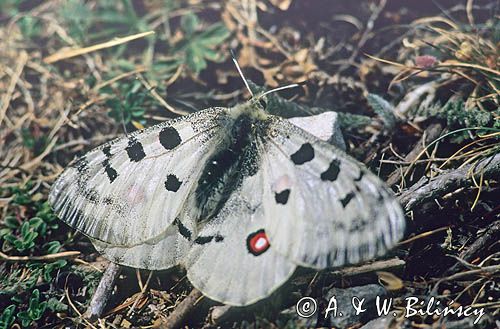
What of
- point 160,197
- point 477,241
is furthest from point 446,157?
point 160,197

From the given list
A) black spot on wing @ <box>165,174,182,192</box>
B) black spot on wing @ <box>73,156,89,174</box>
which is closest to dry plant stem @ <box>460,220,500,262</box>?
black spot on wing @ <box>165,174,182,192</box>

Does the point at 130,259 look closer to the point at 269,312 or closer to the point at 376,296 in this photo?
the point at 269,312

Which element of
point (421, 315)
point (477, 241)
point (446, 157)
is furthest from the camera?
point (446, 157)

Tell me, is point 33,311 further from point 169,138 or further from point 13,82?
point 13,82

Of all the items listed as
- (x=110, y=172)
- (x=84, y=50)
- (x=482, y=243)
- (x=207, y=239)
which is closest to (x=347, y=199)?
(x=207, y=239)

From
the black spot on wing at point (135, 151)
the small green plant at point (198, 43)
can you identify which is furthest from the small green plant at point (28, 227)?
the small green plant at point (198, 43)

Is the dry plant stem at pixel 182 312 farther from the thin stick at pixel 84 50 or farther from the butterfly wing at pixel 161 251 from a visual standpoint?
the thin stick at pixel 84 50
